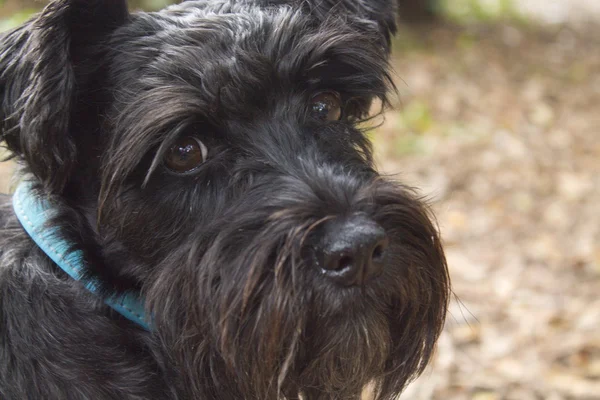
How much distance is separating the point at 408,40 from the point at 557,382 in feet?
22.3

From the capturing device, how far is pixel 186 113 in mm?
2602

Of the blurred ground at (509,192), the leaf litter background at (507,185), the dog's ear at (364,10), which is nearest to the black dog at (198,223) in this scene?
the dog's ear at (364,10)

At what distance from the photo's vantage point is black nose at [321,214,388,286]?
91.2 inches

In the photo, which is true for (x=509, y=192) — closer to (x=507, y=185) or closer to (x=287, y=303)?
(x=507, y=185)

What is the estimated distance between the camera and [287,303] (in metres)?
2.34

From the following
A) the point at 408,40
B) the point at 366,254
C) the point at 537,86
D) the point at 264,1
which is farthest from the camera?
the point at 408,40

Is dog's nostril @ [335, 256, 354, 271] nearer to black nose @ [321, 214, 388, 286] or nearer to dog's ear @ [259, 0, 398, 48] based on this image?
black nose @ [321, 214, 388, 286]

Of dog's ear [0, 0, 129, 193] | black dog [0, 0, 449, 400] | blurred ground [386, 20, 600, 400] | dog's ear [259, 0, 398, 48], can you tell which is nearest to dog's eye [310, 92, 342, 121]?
black dog [0, 0, 449, 400]

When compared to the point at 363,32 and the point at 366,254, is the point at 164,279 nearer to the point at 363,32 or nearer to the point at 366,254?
the point at 366,254

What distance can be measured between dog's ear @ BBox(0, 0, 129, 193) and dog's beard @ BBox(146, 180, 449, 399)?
1.81ft

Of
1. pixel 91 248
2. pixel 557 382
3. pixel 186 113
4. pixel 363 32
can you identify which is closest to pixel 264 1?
pixel 363 32

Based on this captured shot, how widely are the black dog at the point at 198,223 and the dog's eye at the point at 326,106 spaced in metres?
0.02

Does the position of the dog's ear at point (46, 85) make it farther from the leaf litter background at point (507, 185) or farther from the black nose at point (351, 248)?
the leaf litter background at point (507, 185)

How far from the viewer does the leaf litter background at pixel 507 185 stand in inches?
184
